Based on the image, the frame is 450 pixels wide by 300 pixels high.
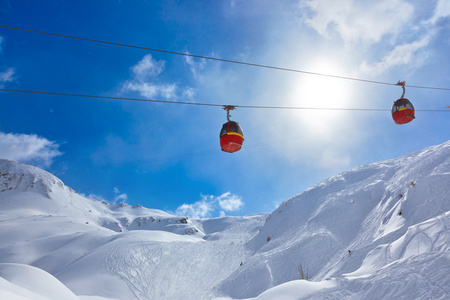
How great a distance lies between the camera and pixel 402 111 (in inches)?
411

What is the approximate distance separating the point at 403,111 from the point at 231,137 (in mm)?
7702

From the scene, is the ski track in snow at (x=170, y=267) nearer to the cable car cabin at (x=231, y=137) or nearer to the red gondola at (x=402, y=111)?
the cable car cabin at (x=231, y=137)

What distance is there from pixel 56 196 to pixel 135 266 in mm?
39845

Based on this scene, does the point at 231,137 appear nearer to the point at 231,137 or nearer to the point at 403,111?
the point at 231,137

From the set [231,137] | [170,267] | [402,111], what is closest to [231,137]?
[231,137]

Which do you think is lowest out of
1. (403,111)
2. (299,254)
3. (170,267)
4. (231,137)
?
(299,254)

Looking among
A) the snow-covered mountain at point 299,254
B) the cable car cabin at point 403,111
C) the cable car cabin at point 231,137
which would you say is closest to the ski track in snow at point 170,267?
the snow-covered mountain at point 299,254

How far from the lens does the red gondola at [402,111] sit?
10.4 m

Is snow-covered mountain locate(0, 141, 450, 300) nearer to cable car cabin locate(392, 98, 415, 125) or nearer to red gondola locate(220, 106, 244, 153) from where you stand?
cable car cabin locate(392, 98, 415, 125)

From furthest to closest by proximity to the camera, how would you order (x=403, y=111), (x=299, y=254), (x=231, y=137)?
(x=299, y=254), (x=403, y=111), (x=231, y=137)

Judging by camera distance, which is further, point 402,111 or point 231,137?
point 402,111

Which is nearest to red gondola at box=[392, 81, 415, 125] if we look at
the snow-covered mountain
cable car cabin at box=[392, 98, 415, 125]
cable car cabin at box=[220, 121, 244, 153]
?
cable car cabin at box=[392, 98, 415, 125]

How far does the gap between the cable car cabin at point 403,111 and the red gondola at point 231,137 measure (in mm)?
7127

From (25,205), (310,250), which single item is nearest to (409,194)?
(310,250)
